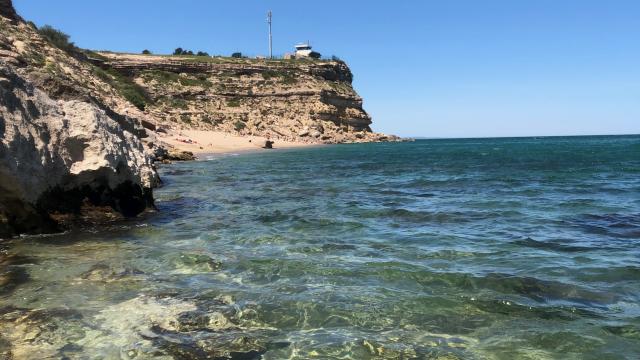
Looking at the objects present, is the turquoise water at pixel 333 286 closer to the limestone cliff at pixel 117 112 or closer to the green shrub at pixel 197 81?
the limestone cliff at pixel 117 112

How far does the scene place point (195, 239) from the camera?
1034cm

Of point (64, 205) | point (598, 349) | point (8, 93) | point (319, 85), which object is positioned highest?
point (319, 85)

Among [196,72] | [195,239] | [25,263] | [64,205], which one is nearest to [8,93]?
[64,205]

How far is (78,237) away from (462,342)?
8009 mm

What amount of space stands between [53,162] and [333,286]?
269 inches

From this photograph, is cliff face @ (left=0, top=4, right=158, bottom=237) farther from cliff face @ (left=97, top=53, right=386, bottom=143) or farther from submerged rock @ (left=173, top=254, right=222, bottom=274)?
cliff face @ (left=97, top=53, right=386, bottom=143)

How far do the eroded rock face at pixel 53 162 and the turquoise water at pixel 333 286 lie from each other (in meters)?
0.76

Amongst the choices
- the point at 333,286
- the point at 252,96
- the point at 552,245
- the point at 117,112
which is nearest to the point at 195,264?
the point at 333,286

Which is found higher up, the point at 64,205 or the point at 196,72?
the point at 196,72

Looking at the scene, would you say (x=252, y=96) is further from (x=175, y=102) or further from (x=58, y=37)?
(x=58, y=37)

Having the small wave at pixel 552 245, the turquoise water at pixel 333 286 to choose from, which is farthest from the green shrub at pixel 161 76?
A: the small wave at pixel 552 245

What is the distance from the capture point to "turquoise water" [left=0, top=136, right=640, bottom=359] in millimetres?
5281

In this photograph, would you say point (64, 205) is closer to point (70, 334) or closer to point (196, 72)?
point (70, 334)

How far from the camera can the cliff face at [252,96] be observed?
8044 cm
